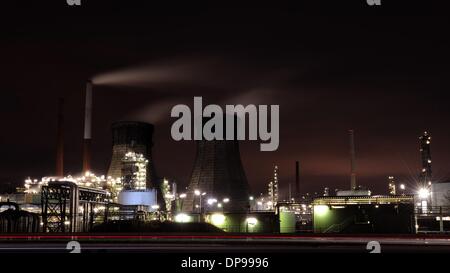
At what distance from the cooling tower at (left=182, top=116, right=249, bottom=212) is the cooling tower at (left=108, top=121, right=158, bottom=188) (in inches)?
330

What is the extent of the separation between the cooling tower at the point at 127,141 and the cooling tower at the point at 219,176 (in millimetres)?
8387

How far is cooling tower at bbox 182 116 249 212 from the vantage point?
80.0m

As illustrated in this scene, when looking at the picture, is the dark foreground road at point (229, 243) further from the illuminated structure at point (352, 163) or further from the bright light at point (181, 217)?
the illuminated structure at point (352, 163)

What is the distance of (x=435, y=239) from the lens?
16.9m

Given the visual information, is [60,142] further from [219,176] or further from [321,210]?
[321,210]

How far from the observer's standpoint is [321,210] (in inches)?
1615

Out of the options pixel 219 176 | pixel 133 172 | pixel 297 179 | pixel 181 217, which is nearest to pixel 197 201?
pixel 219 176

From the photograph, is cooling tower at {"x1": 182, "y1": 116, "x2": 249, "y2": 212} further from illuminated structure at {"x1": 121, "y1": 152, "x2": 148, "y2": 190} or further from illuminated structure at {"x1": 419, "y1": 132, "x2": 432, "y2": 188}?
illuminated structure at {"x1": 419, "y1": 132, "x2": 432, "y2": 188}

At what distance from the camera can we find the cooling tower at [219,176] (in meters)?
80.0

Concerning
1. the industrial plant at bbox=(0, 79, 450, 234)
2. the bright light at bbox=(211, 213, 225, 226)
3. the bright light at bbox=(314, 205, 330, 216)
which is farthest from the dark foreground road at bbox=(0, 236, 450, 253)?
the bright light at bbox=(211, 213, 225, 226)

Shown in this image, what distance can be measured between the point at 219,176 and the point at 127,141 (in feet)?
56.3
